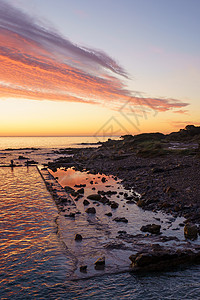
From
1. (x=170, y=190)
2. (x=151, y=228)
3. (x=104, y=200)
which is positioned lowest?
(x=151, y=228)

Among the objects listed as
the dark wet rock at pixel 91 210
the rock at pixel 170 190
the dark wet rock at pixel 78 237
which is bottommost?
the dark wet rock at pixel 78 237

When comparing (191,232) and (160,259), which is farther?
(191,232)

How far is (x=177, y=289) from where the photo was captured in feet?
29.9

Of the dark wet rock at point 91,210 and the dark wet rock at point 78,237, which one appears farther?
the dark wet rock at point 91,210

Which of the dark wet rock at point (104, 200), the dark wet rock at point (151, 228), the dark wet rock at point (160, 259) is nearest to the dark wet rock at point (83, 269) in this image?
the dark wet rock at point (160, 259)

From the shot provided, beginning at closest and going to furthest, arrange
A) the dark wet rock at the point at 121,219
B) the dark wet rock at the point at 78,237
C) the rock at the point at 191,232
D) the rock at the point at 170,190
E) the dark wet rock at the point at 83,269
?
the dark wet rock at the point at 83,269 < the rock at the point at 191,232 < the dark wet rock at the point at 78,237 < the dark wet rock at the point at 121,219 < the rock at the point at 170,190

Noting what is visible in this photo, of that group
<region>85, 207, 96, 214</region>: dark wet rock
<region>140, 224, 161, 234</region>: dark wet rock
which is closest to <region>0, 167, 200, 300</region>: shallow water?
<region>85, 207, 96, 214</region>: dark wet rock

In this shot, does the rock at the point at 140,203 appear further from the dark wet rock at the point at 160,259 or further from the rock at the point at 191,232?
the dark wet rock at the point at 160,259

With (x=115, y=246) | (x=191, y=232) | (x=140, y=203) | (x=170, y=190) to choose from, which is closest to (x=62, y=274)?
(x=115, y=246)

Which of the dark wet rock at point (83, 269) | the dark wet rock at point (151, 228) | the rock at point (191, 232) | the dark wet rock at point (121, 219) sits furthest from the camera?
the dark wet rock at point (121, 219)

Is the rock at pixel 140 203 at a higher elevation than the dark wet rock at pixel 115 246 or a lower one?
higher

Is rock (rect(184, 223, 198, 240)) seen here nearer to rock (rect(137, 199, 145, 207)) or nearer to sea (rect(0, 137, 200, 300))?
sea (rect(0, 137, 200, 300))

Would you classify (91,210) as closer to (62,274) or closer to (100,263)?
(100,263)

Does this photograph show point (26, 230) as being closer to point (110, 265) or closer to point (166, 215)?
point (110, 265)
